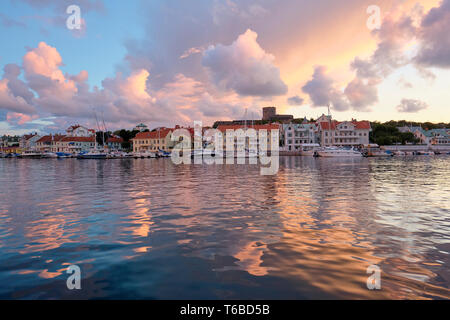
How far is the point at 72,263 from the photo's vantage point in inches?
289

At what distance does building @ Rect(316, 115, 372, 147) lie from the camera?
116688 mm

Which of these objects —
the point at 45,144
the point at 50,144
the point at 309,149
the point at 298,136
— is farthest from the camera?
the point at 45,144

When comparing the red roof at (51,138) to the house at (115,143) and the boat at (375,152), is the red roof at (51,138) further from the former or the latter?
the boat at (375,152)

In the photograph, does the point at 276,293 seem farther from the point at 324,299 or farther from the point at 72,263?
the point at 72,263

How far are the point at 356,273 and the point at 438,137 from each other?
167222 millimetres

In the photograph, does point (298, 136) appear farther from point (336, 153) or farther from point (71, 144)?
point (71, 144)

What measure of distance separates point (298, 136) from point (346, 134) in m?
18.4

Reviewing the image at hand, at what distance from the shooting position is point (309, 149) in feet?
374

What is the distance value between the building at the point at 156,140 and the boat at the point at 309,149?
2185 inches

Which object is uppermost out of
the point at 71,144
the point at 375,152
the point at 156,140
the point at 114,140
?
the point at 114,140

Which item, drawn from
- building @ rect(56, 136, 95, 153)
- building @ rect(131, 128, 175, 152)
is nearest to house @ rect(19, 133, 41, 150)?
building @ rect(56, 136, 95, 153)

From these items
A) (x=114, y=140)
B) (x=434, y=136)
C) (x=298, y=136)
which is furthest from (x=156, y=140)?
(x=434, y=136)

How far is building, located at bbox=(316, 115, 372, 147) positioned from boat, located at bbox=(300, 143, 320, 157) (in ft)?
25.1

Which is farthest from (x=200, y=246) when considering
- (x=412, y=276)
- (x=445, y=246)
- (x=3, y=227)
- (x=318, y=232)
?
(x=3, y=227)
